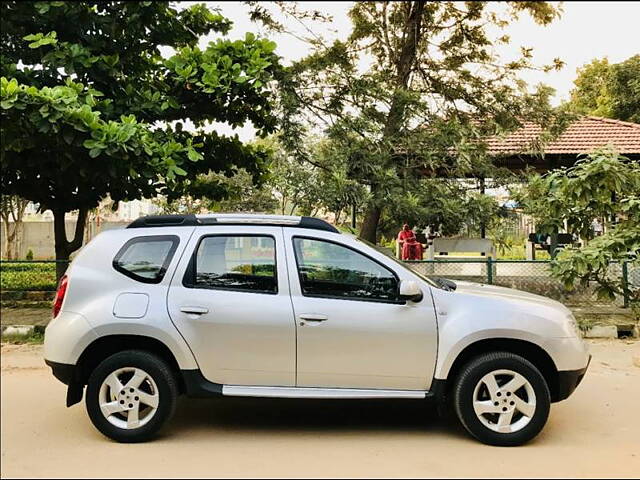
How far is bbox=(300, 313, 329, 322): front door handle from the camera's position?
4051 millimetres

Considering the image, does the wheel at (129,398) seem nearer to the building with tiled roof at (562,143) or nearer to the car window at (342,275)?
the car window at (342,275)

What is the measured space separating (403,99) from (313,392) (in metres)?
5.73

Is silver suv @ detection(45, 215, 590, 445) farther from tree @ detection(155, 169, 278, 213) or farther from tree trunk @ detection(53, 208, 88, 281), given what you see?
tree trunk @ detection(53, 208, 88, 281)

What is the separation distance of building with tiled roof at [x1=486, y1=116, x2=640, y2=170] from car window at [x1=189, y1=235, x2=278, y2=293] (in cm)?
631

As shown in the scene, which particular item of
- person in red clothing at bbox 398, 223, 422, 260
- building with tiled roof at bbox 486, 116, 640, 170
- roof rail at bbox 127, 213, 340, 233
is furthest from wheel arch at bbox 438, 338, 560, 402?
person in red clothing at bbox 398, 223, 422, 260

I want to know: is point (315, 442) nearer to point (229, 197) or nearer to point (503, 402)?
point (503, 402)

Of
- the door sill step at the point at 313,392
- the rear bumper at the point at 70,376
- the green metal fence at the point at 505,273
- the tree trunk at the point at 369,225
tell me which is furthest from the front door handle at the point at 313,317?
the tree trunk at the point at 369,225

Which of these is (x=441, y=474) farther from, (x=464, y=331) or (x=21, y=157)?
(x=21, y=157)

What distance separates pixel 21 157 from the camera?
684 cm

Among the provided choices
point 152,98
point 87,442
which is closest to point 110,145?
point 152,98

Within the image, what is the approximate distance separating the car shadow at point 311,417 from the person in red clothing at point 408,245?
6.15 meters

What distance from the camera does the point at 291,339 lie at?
4.05m

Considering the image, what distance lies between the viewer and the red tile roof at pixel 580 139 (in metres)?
10.1

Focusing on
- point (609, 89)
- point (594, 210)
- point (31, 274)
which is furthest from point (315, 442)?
point (609, 89)
